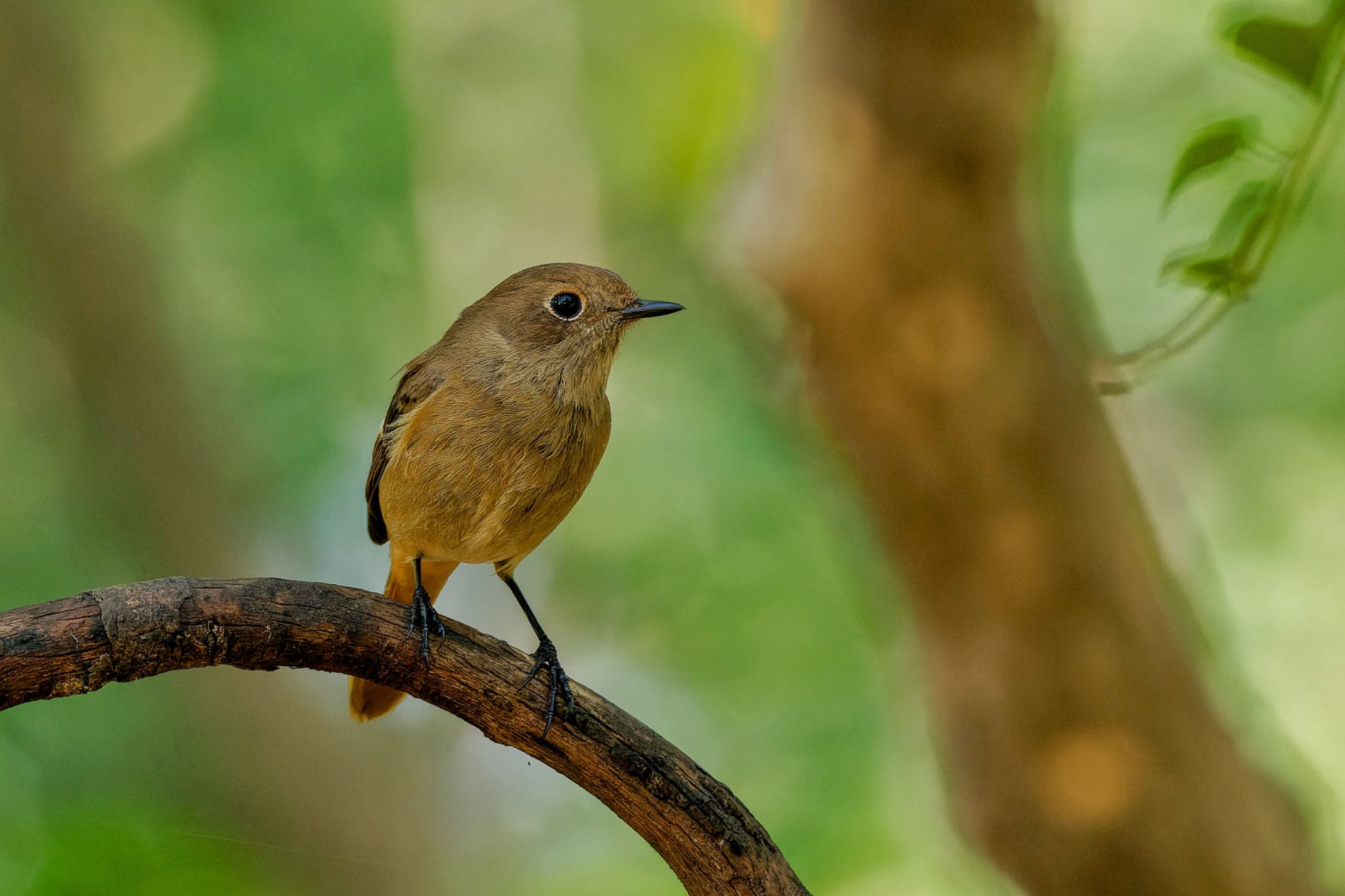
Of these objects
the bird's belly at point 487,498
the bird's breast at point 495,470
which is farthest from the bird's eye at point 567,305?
the bird's belly at point 487,498

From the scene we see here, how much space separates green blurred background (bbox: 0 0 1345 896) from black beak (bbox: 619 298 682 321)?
193cm

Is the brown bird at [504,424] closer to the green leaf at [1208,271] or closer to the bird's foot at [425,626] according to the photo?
the bird's foot at [425,626]

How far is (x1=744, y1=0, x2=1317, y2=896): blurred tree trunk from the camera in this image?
496cm

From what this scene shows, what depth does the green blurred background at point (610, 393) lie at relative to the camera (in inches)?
205

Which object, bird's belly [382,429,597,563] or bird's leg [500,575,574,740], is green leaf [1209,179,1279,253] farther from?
bird's leg [500,575,574,740]

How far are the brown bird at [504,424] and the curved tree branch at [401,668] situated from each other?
1.13ft

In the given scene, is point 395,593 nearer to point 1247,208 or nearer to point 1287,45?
point 1247,208

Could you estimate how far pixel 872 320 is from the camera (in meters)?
5.11

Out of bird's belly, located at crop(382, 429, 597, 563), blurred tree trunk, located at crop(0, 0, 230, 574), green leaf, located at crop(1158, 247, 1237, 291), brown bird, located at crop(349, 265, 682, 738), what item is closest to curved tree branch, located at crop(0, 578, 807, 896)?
brown bird, located at crop(349, 265, 682, 738)

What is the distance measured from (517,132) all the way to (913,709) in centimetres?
352

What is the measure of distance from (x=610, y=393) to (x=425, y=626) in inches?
144

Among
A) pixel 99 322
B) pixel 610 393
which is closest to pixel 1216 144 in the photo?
pixel 610 393

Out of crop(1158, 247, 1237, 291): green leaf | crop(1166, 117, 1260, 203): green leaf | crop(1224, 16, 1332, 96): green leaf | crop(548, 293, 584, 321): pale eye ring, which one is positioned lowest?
crop(1158, 247, 1237, 291): green leaf

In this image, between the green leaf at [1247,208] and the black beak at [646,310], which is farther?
the black beak at [646,310]
